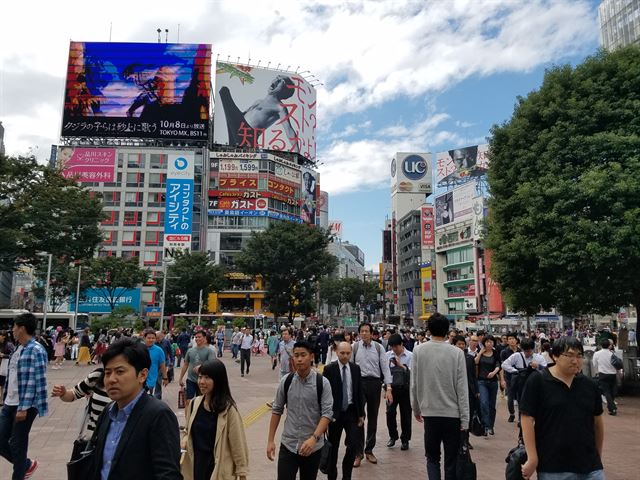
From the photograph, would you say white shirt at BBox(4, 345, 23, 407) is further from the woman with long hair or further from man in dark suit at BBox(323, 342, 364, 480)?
man in dark suit at BBox(323, 342, 364, 480)

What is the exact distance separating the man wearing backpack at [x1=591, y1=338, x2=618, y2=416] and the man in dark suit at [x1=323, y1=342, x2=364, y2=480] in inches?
301

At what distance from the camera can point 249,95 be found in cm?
6141

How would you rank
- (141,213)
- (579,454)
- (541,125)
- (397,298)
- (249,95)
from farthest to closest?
1. (397,298)
2. (249,95)
3. (141,213)
4. (541,125)
5. (579,454)

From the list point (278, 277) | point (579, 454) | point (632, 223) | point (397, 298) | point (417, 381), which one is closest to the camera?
point (579, 454)

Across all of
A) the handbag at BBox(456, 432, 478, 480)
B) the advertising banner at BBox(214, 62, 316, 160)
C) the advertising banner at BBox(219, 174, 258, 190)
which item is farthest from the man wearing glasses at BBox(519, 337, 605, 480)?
the advertising banner at BBox(214, 62, 316, 160)

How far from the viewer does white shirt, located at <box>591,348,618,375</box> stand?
11.0m

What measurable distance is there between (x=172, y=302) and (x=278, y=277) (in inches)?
427

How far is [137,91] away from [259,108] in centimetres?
1396

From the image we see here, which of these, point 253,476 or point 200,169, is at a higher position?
point 200,169

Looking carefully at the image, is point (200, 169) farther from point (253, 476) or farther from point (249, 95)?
point (253, 476)

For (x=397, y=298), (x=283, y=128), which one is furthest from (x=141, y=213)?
(x=397, y=298)

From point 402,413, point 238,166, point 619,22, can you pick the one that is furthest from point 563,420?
point 619,22

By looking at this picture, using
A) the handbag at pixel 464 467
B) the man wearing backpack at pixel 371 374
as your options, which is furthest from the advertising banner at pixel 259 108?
the handbag at pixel 464 467

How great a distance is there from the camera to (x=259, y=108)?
61625 millimetres
